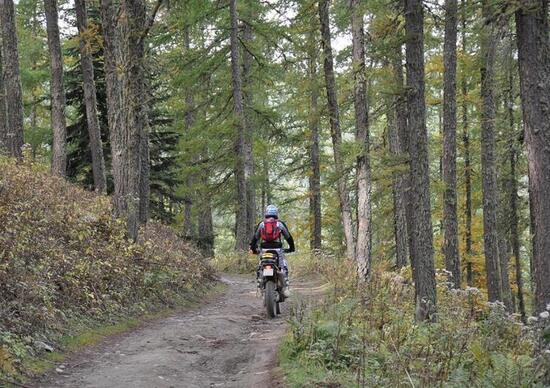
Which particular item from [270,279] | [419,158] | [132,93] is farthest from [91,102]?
→ [419,158]

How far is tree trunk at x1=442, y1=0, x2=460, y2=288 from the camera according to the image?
16953mm

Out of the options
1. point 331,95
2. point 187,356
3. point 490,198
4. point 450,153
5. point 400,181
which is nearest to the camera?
point 187,356

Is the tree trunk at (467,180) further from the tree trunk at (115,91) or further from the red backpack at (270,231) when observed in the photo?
the tree trunk at (115,91)

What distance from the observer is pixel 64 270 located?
30.2 ft

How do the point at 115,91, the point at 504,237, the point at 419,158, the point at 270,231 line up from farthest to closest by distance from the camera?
1. the point at 504,237
2. the point at 115,91
3. the point at 270,231
4. the point at 419,158

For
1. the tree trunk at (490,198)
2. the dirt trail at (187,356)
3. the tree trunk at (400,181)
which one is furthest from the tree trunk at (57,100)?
the tree trunk at (490,198)

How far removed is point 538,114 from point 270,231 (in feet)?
19.1

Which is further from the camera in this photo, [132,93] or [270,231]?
[132,93]

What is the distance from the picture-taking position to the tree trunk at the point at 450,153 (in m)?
17.0

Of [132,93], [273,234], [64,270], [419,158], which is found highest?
[132,93]

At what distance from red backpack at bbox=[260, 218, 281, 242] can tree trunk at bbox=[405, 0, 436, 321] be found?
2.93 metres

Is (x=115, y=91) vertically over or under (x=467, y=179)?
over

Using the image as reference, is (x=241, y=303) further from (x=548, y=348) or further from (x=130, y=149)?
(x=548, y=348)

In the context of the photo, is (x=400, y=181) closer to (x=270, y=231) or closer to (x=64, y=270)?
(x=270, y=231)
